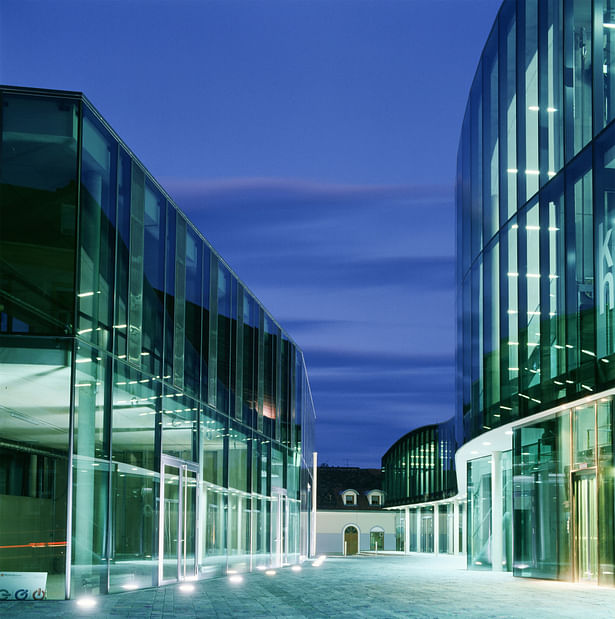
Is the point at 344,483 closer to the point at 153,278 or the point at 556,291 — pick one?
the point at 556,291

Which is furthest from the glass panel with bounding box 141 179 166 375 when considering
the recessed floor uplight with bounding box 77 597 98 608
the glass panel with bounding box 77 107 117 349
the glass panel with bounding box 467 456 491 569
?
the glass panel with bounding box 467 456 491 569

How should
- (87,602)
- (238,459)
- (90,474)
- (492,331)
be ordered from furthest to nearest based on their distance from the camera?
(238,459) < (492,331) < (90,474) < (87,602)

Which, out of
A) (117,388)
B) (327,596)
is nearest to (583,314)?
(327,596)

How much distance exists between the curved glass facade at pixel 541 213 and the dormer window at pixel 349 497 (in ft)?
210

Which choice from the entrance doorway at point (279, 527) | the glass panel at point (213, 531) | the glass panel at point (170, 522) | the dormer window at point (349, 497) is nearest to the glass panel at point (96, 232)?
the glass panel at point (170, 522)

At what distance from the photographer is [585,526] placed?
63.9 ft

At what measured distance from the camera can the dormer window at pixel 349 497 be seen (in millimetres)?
92125

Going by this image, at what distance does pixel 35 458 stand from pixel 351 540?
74.0 meters

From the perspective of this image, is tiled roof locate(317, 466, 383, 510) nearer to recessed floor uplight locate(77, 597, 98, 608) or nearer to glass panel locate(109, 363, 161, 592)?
glass panel locate(109, 363, 161, 592)

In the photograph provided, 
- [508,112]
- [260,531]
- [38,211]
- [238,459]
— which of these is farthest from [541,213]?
[260,531]

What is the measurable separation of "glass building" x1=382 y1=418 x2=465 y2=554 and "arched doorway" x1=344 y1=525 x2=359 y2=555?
4.75 metres

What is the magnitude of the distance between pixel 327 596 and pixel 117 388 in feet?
16.9

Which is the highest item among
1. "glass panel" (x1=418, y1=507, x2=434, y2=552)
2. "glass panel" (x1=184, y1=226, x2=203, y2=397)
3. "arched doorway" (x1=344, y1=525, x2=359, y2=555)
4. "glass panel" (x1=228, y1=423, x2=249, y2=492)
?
"glass panel" (x1=184, y1=226, x2=203, y2=397)

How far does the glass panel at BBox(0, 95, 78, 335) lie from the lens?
15213 mm
